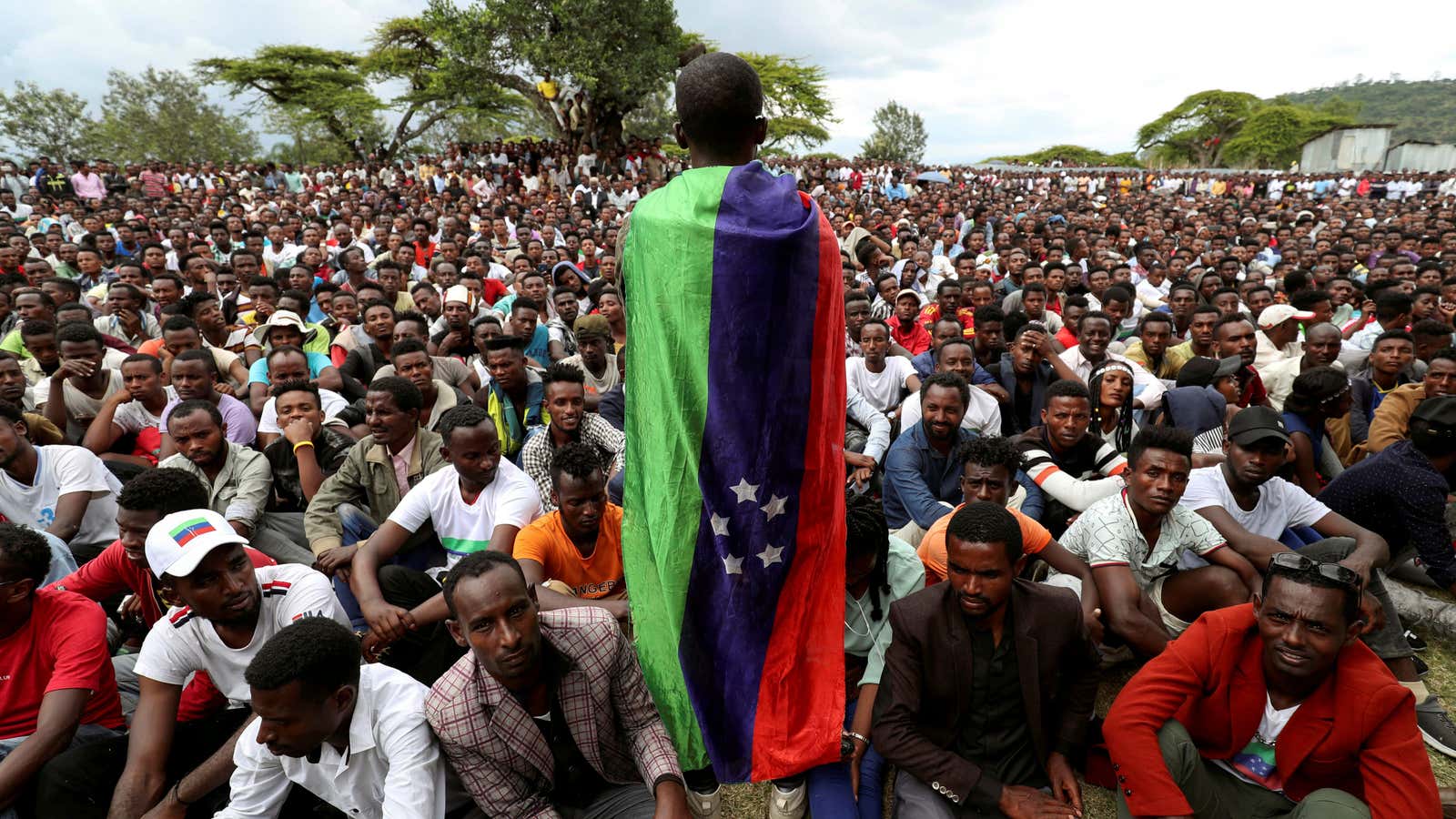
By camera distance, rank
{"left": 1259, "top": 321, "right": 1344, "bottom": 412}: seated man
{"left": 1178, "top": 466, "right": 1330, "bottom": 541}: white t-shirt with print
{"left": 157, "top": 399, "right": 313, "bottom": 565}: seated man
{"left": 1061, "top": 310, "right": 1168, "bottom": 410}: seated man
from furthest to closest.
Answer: {"left": 1259, "top": 321, "right": 1344, "bottom": 412}: seated man < {"left": 1061, "top": 310, "right": 1168, "bottom": 410}: seated man < {"left": 157, "top": 399, "right": 313, "bottom": 565}: seated man < {"left": 1178, "top": 466, "right": 1330, "bottom": 541}: white t-shirt with print

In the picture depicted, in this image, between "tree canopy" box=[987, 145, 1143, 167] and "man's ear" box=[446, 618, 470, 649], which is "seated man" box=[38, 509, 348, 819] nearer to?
"man's ear" box=[446, 618, 470, 649]

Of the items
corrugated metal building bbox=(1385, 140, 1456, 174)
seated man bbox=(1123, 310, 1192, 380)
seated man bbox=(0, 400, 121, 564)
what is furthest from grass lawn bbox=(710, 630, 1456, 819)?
corrugated metal building bbox=(1385, 140, 1456, 174)

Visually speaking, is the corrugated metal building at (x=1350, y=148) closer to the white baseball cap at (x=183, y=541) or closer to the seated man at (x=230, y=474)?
the seated man at (x=230, y=474)

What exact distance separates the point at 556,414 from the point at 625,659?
80.9 inches

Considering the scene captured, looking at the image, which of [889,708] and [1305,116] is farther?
[1305,116]

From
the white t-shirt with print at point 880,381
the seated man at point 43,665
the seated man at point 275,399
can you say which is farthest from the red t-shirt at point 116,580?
the white t-shirt with print at point 880,381

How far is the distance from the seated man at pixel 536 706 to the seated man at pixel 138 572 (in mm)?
1215

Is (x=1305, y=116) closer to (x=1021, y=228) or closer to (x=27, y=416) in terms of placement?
(x=1021, y=228)

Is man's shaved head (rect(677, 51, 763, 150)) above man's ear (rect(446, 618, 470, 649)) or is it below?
above

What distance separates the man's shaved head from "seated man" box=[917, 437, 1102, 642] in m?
1.82

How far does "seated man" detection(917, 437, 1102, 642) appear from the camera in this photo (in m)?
3.13

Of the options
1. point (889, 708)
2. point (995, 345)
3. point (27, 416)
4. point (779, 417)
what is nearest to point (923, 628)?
point (889, 708)

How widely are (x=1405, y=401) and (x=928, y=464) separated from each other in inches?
119

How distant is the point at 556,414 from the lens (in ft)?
13.7
